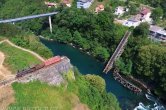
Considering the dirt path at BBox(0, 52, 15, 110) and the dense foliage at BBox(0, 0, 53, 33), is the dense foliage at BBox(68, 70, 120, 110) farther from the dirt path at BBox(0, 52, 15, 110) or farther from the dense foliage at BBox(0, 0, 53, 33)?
the dense foliage at BBox(0, 0, 53, 33)

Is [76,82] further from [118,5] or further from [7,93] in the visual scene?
[118,5]

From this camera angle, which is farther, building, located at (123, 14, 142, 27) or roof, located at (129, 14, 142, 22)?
roof, located at (129, 14, 142, 22)

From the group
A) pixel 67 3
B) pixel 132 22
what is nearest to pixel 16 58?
pixel 132 22

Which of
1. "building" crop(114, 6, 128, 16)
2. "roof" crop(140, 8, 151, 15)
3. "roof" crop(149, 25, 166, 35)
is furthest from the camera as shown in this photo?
"building" crop(114, 6, 128, 16)

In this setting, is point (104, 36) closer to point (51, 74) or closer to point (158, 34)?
point (158, 34)

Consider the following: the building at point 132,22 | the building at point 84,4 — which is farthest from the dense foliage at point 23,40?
the building at point 84,4

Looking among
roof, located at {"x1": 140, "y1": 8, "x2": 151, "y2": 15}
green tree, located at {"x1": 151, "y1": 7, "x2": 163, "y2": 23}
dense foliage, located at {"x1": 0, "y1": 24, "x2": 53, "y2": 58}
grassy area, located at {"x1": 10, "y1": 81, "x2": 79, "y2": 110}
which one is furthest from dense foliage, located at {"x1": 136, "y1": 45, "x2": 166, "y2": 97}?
grassy area, located at {"x1": 10, "y1": 81, "x2": 79, "y2": 110}

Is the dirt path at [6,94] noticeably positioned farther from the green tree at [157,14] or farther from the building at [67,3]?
the building at [67,3]
